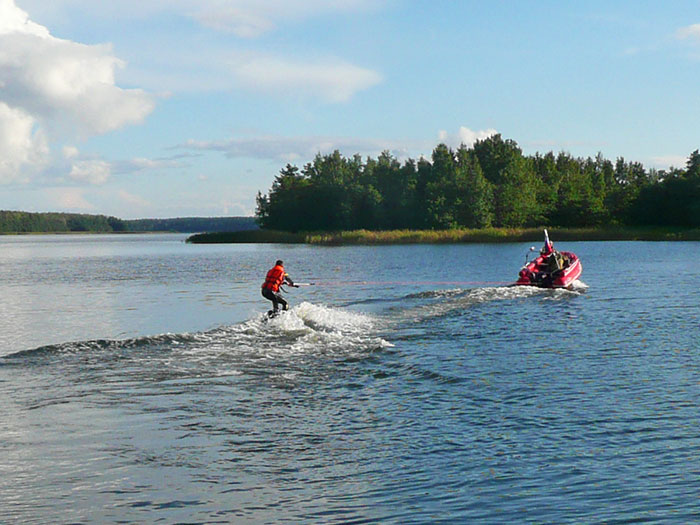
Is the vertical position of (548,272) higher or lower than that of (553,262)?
lower

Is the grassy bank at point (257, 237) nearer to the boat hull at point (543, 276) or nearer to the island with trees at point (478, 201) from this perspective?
the island with trees at point (478, 201)

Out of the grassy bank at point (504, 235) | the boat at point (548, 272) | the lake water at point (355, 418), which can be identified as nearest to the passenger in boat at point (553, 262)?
the boat at point (548, 272)

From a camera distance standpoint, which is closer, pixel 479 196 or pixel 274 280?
pixel 274 280

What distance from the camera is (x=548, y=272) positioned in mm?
38469

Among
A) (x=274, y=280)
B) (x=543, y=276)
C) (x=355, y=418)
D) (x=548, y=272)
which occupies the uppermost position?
(x=274, y=280)

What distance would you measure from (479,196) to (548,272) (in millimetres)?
91078

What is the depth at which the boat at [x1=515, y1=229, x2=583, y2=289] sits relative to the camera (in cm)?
3816

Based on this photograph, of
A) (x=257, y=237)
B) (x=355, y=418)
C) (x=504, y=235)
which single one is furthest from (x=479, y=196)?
(x=355, y=418)

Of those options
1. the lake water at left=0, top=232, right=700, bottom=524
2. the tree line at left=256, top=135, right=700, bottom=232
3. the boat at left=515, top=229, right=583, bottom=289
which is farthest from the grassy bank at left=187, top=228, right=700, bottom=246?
the lake water at left=0, top=232, right=700, bottom=524

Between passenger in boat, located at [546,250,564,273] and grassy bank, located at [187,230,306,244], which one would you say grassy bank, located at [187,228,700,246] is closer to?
grassy bank, located at [187,230,306,244]

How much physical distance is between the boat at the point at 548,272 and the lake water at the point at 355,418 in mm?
8030

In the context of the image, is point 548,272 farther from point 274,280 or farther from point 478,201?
point 478,201

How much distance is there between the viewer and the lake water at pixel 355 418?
30.5ft

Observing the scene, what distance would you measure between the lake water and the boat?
8.03 metres
